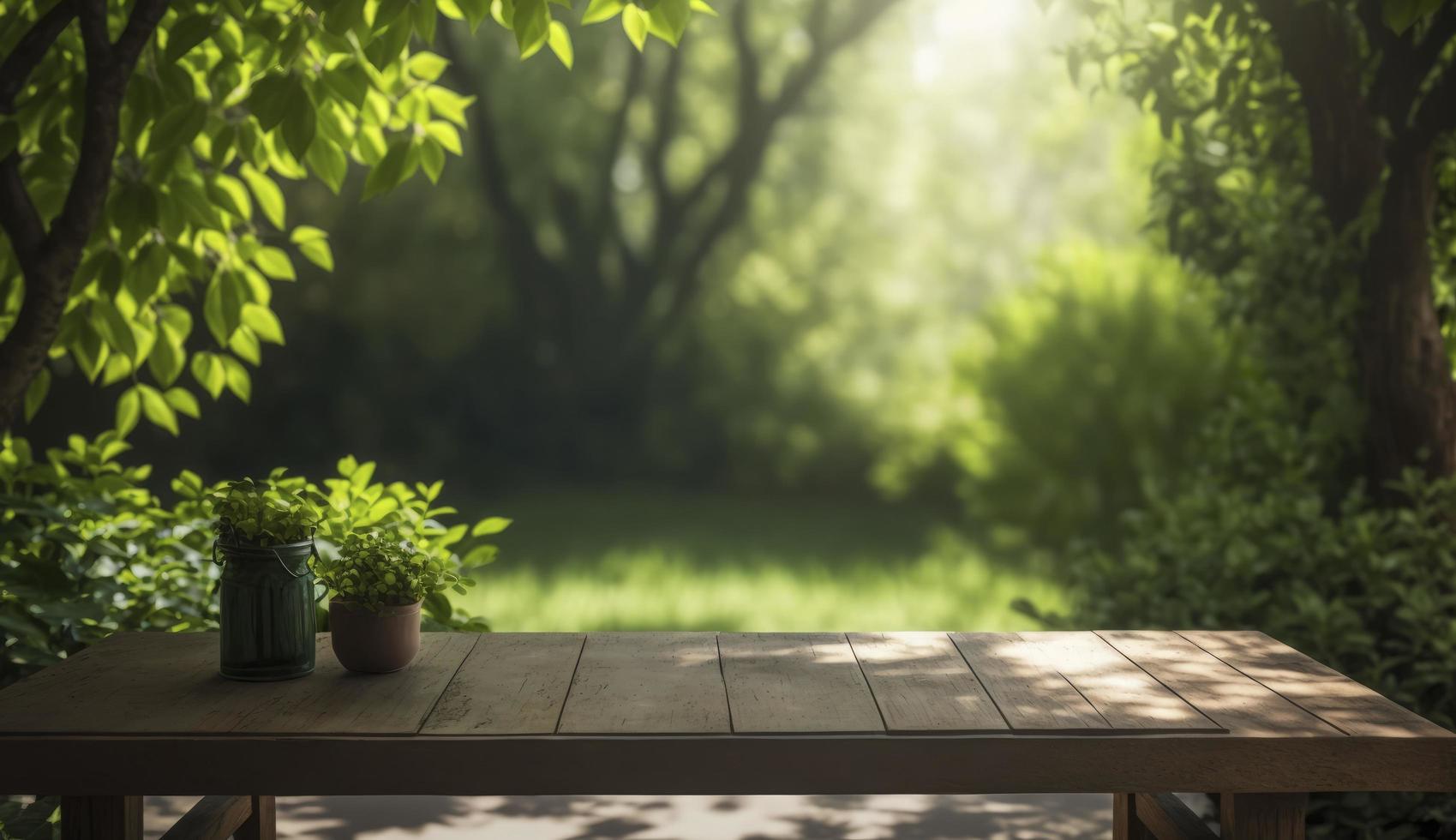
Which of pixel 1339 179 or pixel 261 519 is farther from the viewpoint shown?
pixel 1339 179

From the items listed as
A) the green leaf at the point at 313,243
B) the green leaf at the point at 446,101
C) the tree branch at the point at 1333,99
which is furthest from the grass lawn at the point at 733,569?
the green leaf at the point at 446,101

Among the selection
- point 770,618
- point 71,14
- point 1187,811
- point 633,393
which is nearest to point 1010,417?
point 770,618

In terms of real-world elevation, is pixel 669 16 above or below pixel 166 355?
above

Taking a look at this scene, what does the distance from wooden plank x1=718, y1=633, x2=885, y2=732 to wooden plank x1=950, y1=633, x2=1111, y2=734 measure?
0.23m

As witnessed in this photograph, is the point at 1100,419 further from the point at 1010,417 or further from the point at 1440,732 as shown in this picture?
the point at 1440,732

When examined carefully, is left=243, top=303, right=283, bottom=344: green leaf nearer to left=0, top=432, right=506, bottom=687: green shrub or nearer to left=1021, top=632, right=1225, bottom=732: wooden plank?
left=0, top=432, right=506, bottom=687: green shrub

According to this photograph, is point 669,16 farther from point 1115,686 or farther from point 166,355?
point 166,355

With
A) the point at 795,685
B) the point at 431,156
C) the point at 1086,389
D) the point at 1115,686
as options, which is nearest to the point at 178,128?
the point at 431,156

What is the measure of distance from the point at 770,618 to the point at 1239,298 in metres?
4.75

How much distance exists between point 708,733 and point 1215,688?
96 cm

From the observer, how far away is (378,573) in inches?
92.2

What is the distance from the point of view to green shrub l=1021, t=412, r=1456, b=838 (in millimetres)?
3662

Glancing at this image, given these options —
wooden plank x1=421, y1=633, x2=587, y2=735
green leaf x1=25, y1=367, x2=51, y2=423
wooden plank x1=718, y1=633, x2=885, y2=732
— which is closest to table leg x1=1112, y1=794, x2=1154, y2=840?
wooden plank x1=718, y1=633, x2=885, y2=732

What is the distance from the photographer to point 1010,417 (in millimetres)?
8523
